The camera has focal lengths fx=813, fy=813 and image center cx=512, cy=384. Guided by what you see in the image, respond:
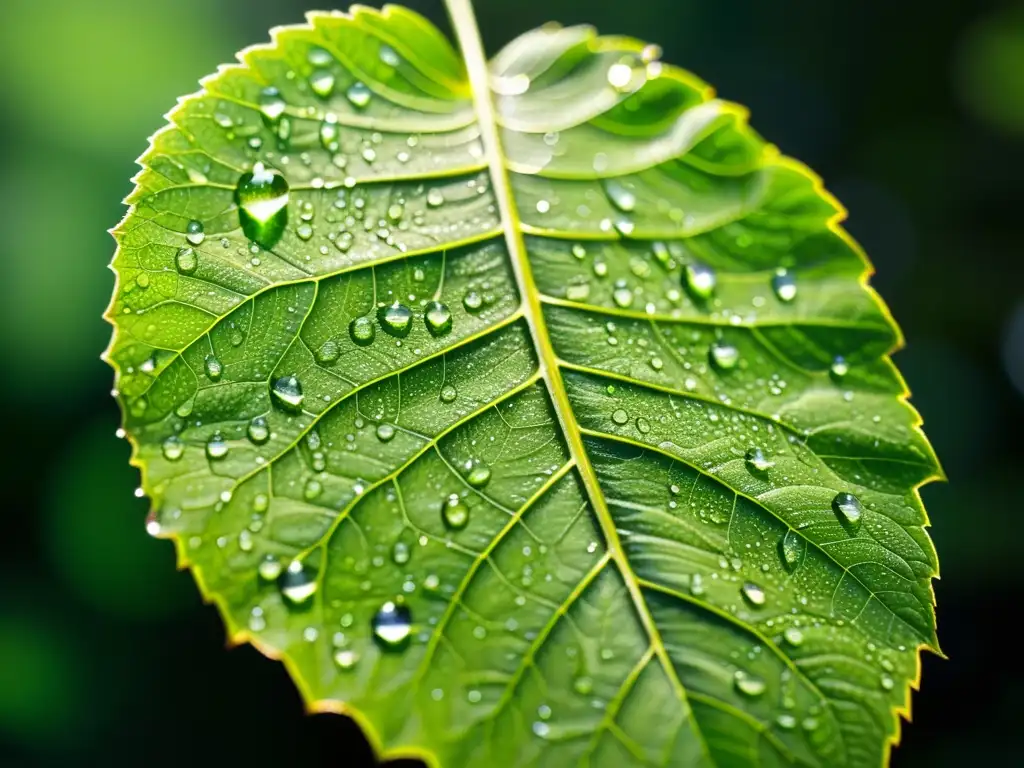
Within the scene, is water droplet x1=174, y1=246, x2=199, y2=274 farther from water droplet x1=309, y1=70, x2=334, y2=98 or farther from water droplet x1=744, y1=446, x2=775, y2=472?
water droplet x1=744, y1=446, x2=775, y2=472

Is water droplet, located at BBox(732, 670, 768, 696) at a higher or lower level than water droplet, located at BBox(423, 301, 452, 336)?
lower

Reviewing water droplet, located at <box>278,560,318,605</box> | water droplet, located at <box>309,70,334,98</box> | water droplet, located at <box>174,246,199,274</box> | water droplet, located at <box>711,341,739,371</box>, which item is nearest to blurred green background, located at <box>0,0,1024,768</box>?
water droplet, located at <box>309,70,334,98</box>

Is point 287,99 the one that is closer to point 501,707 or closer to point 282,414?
point 282,414

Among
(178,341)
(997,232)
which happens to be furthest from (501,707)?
(997,232)

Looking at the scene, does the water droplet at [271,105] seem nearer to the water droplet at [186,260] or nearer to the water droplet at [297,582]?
the water droplet at [186,260]

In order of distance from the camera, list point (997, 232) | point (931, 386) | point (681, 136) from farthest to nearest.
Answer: point (997, 232) < point (931, 386) < point (681, 136)

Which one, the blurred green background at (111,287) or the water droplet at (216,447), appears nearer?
the water droplet at (216,447)

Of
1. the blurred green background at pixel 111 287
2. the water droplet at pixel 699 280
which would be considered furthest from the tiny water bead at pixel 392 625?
the blurred green background at pixel 111 287
